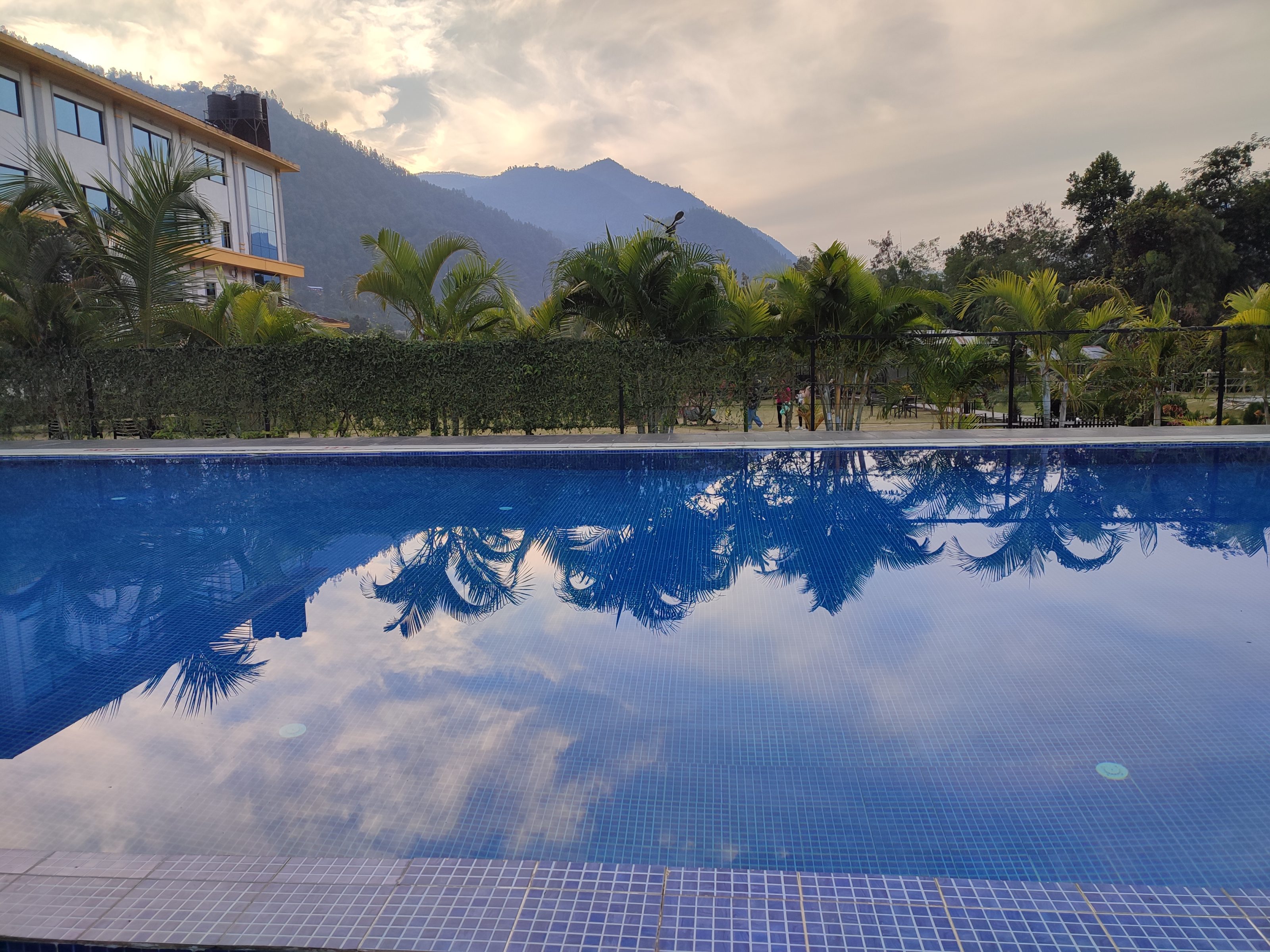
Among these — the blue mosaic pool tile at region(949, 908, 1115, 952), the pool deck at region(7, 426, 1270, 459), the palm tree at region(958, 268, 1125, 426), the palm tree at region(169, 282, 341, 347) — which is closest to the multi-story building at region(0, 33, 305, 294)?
the palm tree at region(169, 282, 341, 347)

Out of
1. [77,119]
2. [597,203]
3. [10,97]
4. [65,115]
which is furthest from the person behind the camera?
[597,203]

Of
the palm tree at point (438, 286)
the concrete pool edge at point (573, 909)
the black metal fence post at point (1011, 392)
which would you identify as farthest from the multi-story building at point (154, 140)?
the concrete pool edge at point (573, 909)

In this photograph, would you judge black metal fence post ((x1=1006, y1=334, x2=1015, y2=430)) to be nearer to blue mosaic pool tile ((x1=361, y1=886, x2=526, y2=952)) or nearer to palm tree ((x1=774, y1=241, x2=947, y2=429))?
palm tree ((x1=774, y1=241, x2=947, y2=429))

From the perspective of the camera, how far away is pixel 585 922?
6.91 feet

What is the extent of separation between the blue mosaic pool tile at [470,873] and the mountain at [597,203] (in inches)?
3928

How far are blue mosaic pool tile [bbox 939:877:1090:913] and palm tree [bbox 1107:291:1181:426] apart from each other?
43.6ft

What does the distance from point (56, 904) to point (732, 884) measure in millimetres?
1872

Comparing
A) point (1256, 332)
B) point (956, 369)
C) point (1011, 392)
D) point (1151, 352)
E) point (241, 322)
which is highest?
point (241, 322)

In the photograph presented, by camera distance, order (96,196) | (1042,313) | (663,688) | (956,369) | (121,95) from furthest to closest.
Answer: (121,95)
(96,196)
(956,369)
(1042,313)
(663,688)

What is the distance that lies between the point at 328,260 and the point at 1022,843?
57360 millimetres

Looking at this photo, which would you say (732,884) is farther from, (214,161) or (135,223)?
(214,161)

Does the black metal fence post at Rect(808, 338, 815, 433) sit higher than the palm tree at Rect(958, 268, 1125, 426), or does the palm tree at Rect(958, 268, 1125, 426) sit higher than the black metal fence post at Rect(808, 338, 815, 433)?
the palm tree at Rect(958, 268, 1125, 426)

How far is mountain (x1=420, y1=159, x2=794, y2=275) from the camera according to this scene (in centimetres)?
10350

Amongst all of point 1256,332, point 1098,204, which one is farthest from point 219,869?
point 1098,204
